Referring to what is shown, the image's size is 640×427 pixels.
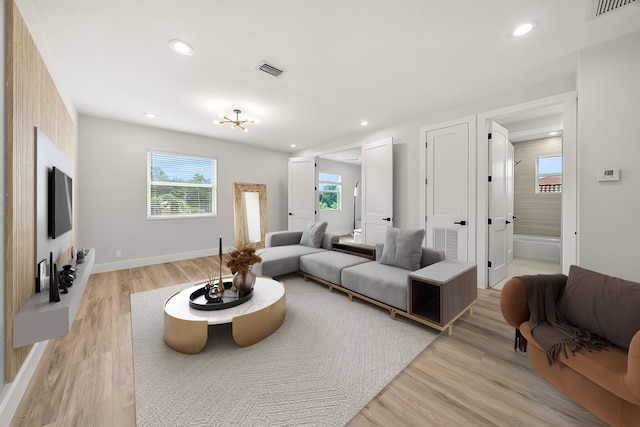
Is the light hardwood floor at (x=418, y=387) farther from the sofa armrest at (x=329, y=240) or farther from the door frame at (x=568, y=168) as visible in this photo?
the sofa armrest at (x=329, y=240)

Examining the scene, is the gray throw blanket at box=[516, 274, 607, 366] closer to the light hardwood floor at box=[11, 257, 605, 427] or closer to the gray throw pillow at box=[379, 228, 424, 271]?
the light hardwood floor at box=[11, 257, 605, 427]

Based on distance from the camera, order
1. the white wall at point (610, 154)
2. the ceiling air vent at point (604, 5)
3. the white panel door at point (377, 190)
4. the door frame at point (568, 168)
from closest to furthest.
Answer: the ceiling air vent at point (604, 5) → the white wall at point (610, 154) → the door frame at point (568, 168) → the white panel door at point (377, 190)

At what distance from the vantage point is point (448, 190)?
365 cm

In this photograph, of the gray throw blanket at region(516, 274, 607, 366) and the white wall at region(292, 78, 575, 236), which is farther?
the white wall at region(292, 78, 575, 236)

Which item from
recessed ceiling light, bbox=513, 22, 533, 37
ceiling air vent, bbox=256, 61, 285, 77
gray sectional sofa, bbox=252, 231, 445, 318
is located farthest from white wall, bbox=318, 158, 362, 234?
recessed ceiling light, bbox=513, 22, 533, 37

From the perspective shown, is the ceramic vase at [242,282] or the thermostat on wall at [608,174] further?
the ceramic vase at [242,282]

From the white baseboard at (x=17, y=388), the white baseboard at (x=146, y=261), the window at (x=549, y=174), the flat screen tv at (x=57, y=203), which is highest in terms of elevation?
the window at (x=549, y=174)

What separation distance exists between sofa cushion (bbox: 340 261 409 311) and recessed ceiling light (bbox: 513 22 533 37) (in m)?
2.33

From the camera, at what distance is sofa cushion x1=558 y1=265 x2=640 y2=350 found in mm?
1331

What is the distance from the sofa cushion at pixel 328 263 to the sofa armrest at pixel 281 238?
0.88 m

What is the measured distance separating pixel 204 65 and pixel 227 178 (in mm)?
3313

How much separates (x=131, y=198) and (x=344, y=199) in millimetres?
6141

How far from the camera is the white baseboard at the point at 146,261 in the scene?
4.16 metres

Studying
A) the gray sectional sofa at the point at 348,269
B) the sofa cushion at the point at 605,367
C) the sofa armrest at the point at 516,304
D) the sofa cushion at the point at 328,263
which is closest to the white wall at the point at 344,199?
the gray sectional sofa at the point at 348,269
